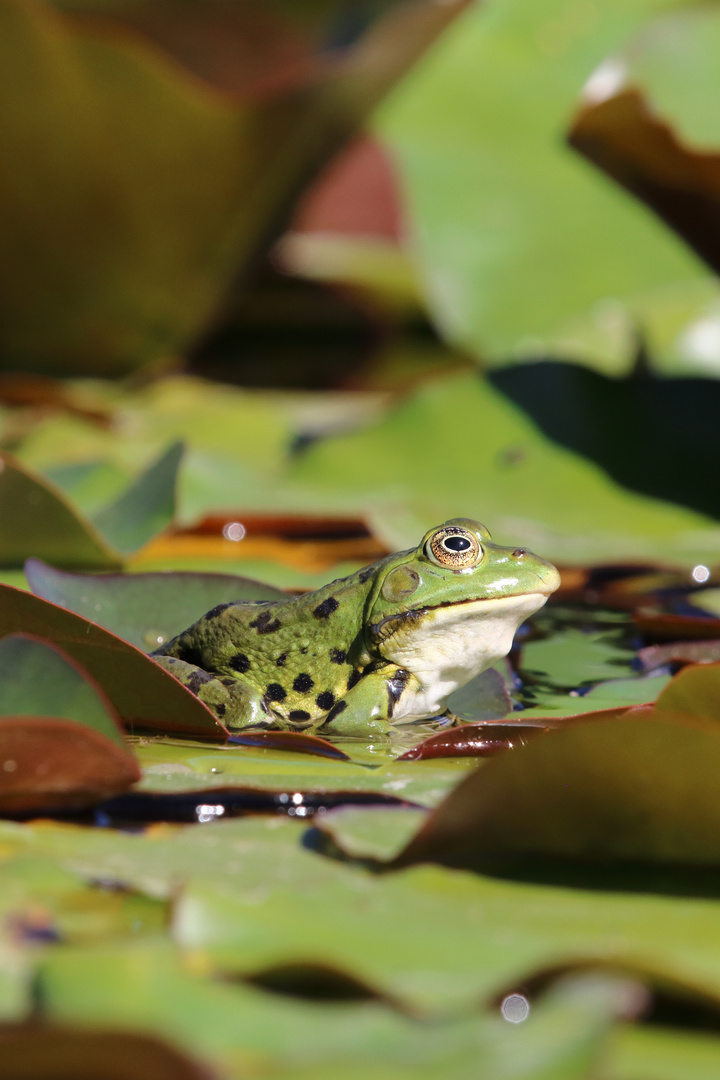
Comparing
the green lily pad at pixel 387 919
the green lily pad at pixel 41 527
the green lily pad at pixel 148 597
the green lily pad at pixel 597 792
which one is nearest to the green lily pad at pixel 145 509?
the green lily pad at pixel 41 527

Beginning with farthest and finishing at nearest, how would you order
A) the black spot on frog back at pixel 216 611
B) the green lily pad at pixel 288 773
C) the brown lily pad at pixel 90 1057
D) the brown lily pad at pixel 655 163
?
the brown lily pad at pixel 655 163, the black spot on frog back at pixel 216 611, the green lily pad at pixel 288 773, the brown lily pad at pixel 90 1057

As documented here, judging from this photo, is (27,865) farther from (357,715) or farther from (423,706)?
(423,706)

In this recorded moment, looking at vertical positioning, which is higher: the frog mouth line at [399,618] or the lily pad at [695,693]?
the lily pad at [695,693]

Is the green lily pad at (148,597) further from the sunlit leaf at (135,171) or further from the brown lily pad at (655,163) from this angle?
the sunlit leaf at (135,171)

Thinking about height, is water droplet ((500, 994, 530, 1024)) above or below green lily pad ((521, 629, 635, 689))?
above

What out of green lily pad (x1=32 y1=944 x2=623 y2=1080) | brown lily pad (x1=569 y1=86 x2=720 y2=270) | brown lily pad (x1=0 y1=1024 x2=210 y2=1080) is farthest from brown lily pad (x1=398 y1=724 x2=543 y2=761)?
brown lily pad (x1=569 y1=86 x2=720 y2=270)

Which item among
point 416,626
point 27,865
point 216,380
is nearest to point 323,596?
point 416,626

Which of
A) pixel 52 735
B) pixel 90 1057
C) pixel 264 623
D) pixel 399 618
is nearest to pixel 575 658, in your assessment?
pixel 399 618

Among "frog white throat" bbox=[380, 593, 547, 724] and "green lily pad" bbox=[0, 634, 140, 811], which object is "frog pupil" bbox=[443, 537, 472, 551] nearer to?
"frog white throat" bbox=[380, 593, 547, 724]
